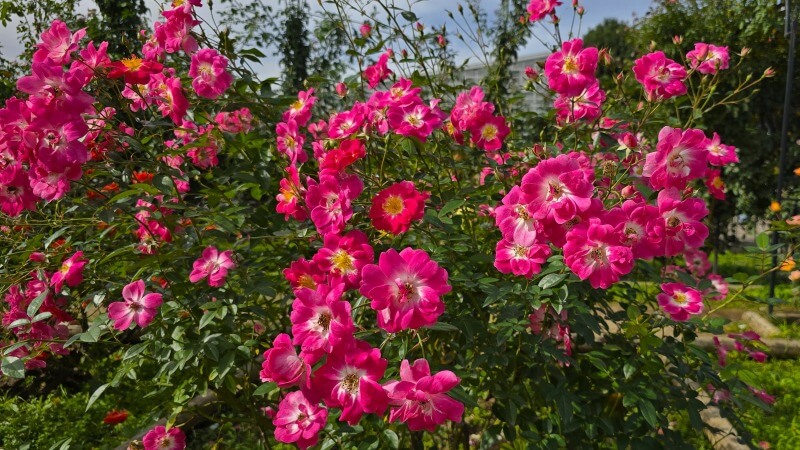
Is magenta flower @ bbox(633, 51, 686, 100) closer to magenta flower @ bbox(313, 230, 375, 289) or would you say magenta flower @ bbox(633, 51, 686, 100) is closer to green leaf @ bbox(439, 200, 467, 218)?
green leaf @ bbox(439, 200, 467, 218)

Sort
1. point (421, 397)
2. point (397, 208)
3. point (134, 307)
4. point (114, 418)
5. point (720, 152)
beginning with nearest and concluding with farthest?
point (421, 397) < point (397, 208) < point (134, 307) < point (720, 152) < point (114, 418)

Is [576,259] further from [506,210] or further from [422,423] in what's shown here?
[422,423]

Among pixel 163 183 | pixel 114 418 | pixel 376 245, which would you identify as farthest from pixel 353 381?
pixel 114 418

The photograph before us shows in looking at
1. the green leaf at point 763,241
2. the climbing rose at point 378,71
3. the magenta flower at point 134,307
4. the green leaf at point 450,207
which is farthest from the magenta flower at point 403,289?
the climbing rose at point 378,71

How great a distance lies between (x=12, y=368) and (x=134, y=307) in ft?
0.86

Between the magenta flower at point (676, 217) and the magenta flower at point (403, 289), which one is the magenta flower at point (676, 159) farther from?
the magenta flower at point (403, 289)

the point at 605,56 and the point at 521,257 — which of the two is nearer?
the point at 521,257

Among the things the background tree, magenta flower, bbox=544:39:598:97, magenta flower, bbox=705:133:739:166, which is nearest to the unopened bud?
magenta flower, bbox=544:39:598:97

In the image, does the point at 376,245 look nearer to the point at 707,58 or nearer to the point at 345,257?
the point at 345,257

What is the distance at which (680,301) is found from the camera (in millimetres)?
1479

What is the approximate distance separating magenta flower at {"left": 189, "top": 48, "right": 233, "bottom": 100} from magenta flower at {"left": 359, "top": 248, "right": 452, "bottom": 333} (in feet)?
2.49

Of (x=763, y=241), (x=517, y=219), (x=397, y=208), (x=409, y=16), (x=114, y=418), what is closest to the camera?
(x=517, y=219)

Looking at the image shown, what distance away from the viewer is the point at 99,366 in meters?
2.59

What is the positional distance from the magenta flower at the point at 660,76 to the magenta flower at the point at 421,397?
3.07 ft
